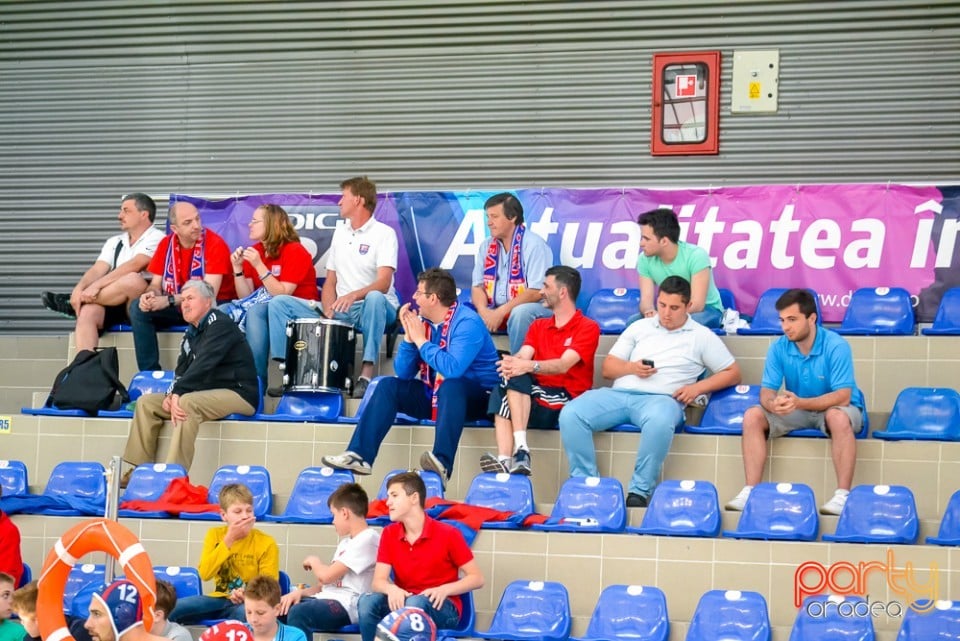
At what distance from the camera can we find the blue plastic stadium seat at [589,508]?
7.32 metres

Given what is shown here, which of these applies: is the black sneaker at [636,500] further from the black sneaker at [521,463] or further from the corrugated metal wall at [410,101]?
the corrugated metal wall at [410,101]

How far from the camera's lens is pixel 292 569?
7.68 metres

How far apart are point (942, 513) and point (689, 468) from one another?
4.40 ft

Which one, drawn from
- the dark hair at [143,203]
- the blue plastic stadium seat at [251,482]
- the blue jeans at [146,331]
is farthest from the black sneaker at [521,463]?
the dark hair at [143,203]

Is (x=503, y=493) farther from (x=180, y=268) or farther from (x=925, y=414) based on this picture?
(x=180, y=268)

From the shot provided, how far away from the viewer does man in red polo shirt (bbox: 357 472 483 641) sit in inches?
259

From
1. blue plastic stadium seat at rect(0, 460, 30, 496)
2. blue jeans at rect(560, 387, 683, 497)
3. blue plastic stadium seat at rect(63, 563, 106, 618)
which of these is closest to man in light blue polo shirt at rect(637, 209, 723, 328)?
blue jeans at rect(560, 387, 683, 497)

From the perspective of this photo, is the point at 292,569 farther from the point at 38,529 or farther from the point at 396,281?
the point at 396,281

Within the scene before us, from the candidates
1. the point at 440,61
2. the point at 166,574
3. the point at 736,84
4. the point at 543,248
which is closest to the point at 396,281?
the point at 543,248

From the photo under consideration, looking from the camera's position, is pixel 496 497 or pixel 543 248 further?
pixel 543 248

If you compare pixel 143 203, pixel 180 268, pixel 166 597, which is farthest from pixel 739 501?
pixel 143 203

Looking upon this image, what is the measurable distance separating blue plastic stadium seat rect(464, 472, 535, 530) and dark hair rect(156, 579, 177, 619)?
170 centimetres

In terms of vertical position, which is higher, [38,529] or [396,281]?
[396,281]

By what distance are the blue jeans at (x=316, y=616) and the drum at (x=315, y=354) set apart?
2.44 m
